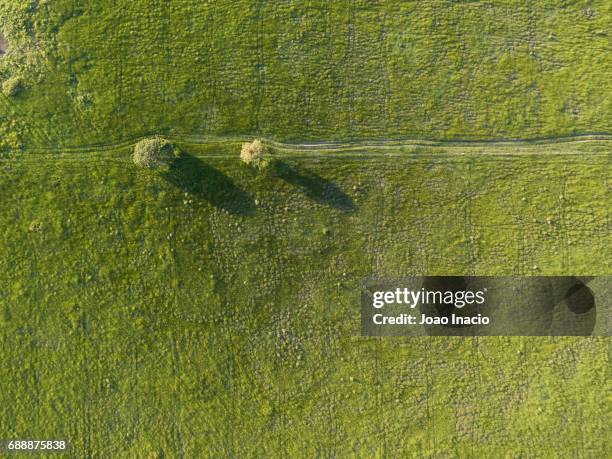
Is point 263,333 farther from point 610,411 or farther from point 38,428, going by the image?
point 610,411

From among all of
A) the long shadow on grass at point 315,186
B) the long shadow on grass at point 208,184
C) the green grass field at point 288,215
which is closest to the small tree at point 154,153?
the long shadow on grass at point 208,184

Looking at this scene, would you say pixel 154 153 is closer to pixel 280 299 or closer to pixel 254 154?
pixel 254 154

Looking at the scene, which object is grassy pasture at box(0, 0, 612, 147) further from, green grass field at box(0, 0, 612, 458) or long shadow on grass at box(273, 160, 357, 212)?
long shadow on grass at box(273, 160, 357, 212)

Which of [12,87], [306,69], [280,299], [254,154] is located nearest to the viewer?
[254,154]

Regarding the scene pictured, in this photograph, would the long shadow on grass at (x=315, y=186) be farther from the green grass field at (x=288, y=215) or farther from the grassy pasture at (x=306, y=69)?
the grassy pasture at (x=306, y=69)

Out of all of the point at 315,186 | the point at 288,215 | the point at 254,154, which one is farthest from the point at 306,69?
the point at 288,215

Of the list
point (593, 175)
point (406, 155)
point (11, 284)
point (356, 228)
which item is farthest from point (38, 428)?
point (593, 175)
